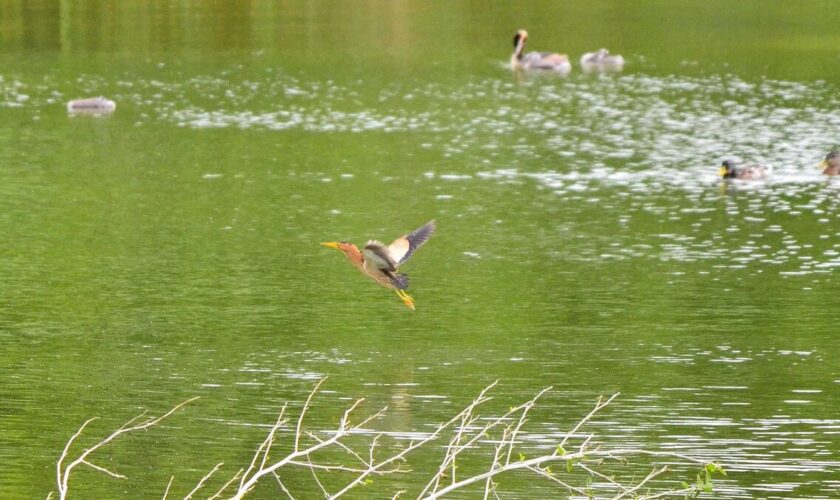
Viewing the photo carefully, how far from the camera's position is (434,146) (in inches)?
993

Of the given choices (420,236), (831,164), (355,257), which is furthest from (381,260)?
(831,164)

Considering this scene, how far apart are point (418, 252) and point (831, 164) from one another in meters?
6.58

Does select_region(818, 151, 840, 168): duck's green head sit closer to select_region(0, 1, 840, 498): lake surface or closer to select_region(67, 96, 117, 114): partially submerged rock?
select_region(0, 1, 840, 498): lake surface

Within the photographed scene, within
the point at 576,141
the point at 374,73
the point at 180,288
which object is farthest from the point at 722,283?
the point at 374,73

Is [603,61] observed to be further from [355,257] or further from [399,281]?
[355,257]

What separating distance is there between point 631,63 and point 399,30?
7326 mm

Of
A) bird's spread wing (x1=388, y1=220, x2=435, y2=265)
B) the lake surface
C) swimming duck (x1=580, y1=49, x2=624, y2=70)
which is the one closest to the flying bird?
bird's spread wing (x1=388, y1=220, x2=435, y2=265)

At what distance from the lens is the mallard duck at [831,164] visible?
2222 cm

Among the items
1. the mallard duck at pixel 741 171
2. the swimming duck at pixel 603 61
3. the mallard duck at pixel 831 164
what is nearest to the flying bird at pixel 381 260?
the mallard duck at pixel 741 171

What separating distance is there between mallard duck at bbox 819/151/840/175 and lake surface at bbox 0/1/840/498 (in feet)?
0.60

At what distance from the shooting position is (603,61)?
34062mm

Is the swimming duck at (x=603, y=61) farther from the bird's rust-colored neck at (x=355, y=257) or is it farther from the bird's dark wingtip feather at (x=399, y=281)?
the bird's rust-colored neck at (x=355, y=257)

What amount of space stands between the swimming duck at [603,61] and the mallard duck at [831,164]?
11.8m

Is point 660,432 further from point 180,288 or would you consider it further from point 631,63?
point 631,63
